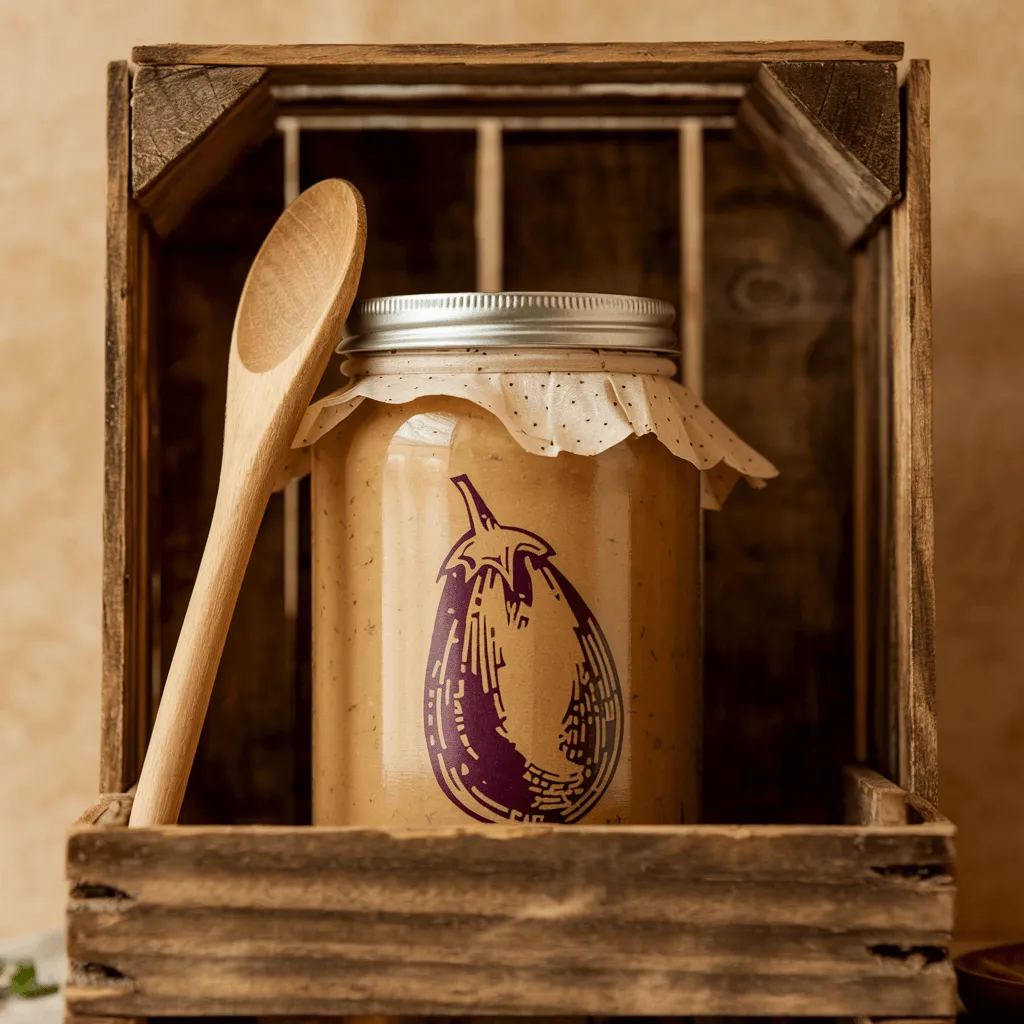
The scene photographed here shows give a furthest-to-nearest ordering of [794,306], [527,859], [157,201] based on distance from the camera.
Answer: [794,306], [157,201], [527,859]

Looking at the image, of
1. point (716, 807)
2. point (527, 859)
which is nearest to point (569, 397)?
point (527, 859)

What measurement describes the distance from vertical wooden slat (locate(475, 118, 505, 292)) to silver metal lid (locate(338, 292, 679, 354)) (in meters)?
0.19

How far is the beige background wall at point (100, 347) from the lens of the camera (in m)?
0.75

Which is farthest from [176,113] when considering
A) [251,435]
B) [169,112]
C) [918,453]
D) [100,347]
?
[918,453]

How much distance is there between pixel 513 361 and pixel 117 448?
0.57 ft

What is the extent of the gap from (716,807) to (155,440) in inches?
15.0

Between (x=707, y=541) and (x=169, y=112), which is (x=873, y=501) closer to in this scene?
(x=707, y=541)

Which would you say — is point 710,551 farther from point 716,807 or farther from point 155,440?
point 155,440

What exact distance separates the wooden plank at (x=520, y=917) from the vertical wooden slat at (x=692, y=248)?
339mm

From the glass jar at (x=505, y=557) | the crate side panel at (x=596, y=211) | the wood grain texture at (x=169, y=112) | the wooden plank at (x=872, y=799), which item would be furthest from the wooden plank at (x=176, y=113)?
the wooden plank at (x=872, y=799)

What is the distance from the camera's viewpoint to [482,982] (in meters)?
0.48

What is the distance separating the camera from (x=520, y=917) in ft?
1.56

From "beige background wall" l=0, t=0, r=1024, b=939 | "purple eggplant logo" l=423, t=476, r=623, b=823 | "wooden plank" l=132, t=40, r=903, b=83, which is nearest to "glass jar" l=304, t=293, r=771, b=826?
"purple eggplant logo" l=423, t=476, r=623, b=823

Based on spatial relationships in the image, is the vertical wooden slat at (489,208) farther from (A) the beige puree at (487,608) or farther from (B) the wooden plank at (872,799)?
(B) the wooden plank at (872,799)
